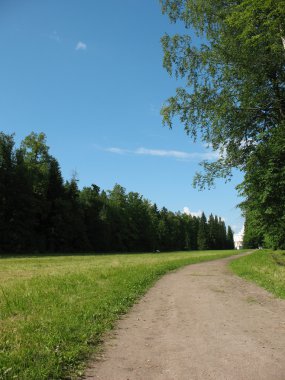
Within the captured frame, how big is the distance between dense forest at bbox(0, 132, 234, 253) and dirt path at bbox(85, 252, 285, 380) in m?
52.8

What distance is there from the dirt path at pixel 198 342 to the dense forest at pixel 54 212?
5281cm

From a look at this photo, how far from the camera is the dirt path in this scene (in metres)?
5.49

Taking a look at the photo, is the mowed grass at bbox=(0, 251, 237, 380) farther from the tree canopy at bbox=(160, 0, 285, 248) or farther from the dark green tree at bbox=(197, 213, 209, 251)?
the dark green tree at bbox=(197, 213, 209, 251)

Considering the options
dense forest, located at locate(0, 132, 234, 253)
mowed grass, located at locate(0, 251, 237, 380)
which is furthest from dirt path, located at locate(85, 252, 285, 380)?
dense forest, located at locate(0, 132, 234, 253)

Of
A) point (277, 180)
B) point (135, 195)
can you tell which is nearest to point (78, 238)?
point (135, 195)

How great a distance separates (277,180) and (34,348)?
1727 cm

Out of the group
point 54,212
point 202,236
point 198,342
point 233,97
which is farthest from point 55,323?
point 202,236

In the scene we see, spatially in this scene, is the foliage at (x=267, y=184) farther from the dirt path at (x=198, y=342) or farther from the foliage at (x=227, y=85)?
the dirt path at (x=198, y=342)

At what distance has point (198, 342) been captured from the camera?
704 cm

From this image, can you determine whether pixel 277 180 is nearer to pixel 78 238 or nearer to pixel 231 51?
pixel 231 51

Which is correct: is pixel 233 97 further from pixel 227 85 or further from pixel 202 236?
pixel 202 236

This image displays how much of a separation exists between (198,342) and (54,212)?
6690cm

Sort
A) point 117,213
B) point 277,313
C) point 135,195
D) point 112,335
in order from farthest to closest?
point 135,195
point 117,213
point 277,313
point 112,335

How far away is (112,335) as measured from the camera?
7.66m
